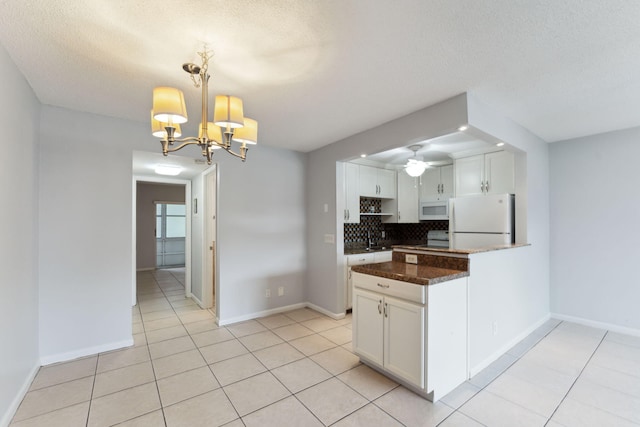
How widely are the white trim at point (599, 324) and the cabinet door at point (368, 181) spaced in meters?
3.02

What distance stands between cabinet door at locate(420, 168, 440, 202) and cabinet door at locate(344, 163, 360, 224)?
1.32 m

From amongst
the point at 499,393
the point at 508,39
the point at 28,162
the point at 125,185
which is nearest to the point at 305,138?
the point at 125,185

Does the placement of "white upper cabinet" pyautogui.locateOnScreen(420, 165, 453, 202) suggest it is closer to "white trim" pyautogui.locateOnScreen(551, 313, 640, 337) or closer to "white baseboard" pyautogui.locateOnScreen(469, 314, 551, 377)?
"white baseboard" pyautogui.locateOnScreen(469, 314, 551, 377)

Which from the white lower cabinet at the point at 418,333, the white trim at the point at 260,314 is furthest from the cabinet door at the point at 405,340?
the white trim at the point at 260,314

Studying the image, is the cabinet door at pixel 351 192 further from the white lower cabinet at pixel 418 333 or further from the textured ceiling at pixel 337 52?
the white lower cabinet at pixel 418 333

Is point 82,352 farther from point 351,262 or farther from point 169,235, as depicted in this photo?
point 169,235

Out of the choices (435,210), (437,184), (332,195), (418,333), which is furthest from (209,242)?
(437,184)

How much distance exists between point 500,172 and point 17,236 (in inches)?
197

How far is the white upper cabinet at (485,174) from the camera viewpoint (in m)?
3.71

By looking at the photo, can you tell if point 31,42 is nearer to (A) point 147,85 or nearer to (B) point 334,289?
(A) point 147,85

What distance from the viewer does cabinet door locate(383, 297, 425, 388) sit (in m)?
2.04

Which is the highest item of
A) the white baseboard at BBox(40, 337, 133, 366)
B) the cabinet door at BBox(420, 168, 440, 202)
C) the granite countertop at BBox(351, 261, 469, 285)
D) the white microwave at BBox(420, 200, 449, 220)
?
the cabinet door at BBox(420, 168, 440, 202)

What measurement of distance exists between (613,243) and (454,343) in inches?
113

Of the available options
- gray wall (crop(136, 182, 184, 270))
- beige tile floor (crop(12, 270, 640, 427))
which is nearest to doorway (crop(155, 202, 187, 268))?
gray wall (crop(136, 182, 184, 270))
